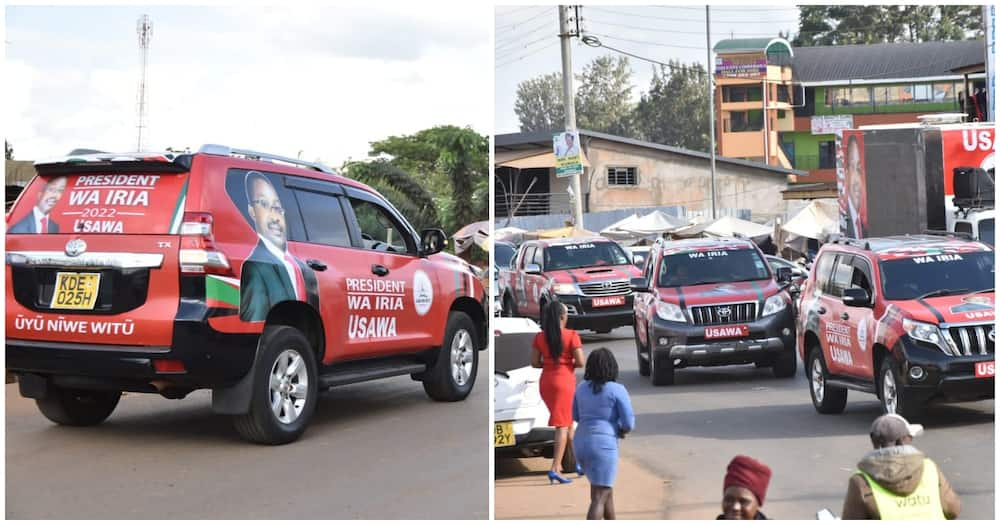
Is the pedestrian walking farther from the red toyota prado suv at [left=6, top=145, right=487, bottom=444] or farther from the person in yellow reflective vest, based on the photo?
the red toyota prado suv at [left=6, top=145, right=487, bottom=444]

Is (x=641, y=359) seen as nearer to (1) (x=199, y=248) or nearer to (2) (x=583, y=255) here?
(2) (x=583, y=255)

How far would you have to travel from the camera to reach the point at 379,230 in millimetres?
9648

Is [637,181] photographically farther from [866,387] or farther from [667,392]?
[866,387]

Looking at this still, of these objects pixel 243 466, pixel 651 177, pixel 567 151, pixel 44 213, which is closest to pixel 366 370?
pixel 243 466

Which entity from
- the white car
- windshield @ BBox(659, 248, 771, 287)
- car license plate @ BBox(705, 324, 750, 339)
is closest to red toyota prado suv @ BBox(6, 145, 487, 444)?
the white car

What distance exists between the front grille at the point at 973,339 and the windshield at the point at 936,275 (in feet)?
1.19

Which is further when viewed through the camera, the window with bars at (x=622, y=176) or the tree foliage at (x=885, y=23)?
the window with bars at (x=622, y=176)

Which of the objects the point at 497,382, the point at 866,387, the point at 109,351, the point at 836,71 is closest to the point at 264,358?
the point at 109,351

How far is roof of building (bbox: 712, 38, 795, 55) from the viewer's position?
9516mm

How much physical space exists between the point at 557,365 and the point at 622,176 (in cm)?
305

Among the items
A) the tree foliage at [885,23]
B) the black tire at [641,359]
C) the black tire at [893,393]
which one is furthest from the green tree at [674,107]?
the black tire at [893,393]

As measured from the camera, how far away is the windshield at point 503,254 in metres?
8.49

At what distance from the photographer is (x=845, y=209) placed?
12555 mm

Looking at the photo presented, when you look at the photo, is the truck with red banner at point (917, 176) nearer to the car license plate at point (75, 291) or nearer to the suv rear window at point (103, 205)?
the suv rear window at point (103, 205)
